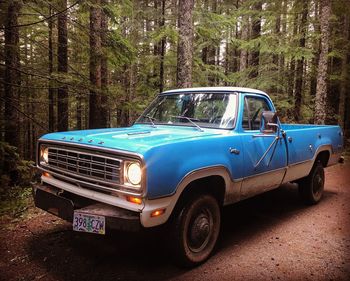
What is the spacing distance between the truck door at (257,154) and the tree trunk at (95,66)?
438 centimetres

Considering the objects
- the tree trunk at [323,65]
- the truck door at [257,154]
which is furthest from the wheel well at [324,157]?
the tree trunk at [323,65]

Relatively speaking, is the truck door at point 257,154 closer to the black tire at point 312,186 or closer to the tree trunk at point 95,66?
the black tire at point 312,186

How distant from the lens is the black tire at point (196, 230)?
3.58 metres

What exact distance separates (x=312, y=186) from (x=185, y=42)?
533cm

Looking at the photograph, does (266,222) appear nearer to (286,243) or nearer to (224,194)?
(286,243)

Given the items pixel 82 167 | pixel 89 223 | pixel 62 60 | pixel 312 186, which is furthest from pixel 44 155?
pixel 62 60

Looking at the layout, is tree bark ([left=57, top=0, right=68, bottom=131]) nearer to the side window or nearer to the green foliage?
the green foliage

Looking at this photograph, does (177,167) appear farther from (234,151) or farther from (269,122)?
(269,122)

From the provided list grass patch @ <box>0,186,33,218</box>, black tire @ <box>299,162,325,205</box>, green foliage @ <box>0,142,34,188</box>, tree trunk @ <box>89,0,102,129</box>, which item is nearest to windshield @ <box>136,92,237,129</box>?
grass patch @ <box>0,186,33,218</box>

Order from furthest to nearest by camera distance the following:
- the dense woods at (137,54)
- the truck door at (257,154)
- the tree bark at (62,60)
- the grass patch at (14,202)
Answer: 1. the tree bark at (62,60)
2. the dense woods at (137,54)
3. the grass patch at (14,202)
4. the truck door at (257,154)

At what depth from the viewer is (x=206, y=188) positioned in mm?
4051

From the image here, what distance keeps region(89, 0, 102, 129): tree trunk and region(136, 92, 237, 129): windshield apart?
10.0 ft

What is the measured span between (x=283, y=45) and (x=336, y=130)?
23.9 feet

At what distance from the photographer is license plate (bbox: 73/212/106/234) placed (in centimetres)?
325
